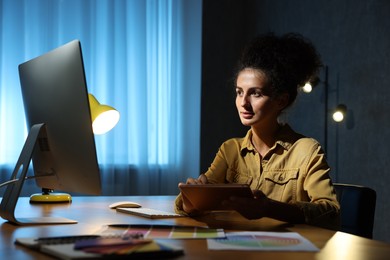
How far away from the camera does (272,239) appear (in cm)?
120

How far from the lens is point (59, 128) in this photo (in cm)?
151

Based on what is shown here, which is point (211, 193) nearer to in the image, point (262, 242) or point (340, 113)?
point (262, 242)

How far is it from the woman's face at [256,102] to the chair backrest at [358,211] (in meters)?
0.34

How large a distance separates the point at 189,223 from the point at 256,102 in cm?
54

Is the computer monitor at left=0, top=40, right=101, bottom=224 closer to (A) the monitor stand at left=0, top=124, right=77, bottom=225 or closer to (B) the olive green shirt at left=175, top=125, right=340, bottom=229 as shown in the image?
(A) the monitor stand at left=0, top=124, right=77, bottom=225

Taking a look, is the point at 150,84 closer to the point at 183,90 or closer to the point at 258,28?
the point at 183,90

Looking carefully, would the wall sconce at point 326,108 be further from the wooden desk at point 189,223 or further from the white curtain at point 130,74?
the wooden desk at point 189,223

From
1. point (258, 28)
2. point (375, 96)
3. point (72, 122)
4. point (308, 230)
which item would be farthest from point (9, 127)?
point (308, 230)

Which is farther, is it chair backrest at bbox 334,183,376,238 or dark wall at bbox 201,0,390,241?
dark wall at bbox 201,0,390,241

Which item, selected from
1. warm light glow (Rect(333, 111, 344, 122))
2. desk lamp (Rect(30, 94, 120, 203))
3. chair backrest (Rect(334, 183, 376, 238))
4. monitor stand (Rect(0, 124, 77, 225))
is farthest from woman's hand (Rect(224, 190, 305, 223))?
warm light glow (Rect(333, 111, 344, 122))

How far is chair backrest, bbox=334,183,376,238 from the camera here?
1.71m

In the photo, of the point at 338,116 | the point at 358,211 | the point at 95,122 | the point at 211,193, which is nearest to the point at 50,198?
the point at 95,122

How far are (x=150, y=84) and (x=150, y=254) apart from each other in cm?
333

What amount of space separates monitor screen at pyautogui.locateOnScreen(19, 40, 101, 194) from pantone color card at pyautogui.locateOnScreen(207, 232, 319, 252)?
37cm
